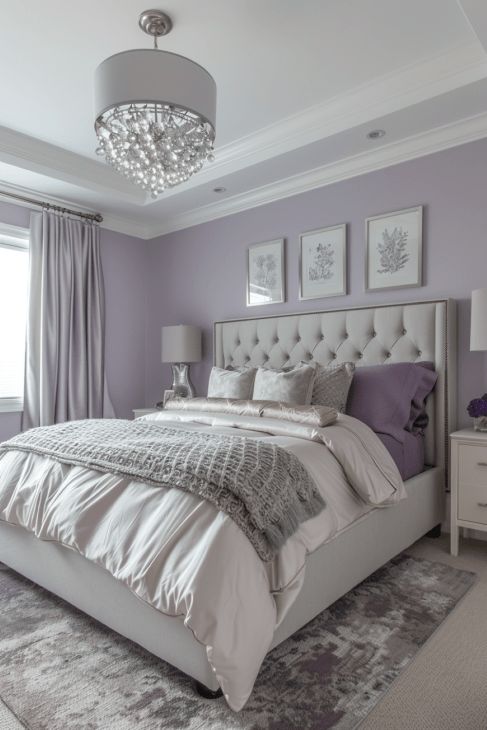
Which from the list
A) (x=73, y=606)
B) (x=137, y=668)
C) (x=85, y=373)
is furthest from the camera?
(x=85, y=373)

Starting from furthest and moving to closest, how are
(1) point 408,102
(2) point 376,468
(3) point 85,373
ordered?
1. (3) point 85,373
2. (1) point 408,102
3. (2) point 376,468

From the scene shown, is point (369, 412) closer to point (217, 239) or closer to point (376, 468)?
point (376, 468)

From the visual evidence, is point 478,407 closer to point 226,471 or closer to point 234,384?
point 234,384

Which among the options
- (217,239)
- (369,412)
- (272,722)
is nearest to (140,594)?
(272,722)

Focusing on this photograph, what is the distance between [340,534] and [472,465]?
0.98 meters

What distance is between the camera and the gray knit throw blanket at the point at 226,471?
59.4 inches

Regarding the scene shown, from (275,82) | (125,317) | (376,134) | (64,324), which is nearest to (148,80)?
(275,82)

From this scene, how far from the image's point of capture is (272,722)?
140 cm

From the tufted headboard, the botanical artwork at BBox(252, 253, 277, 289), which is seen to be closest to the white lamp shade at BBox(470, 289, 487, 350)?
the tufted headboard

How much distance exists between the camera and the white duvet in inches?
52.7

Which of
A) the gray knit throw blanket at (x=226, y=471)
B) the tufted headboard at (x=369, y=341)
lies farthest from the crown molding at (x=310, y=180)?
the gray knit throw blanket at (x=226, y=471)

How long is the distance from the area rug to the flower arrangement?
0.91m

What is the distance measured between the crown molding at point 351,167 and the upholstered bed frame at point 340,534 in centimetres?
99

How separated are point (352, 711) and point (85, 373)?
345 cm
